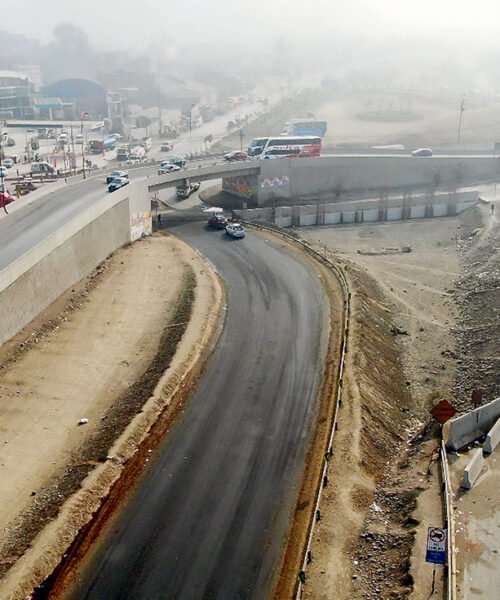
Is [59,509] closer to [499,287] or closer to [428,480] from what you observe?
[428,480]

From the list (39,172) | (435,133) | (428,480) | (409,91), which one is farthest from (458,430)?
(409,91)

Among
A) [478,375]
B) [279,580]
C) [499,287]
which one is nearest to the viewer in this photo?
[279,580]

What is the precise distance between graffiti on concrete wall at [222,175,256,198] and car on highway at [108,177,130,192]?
627 inches

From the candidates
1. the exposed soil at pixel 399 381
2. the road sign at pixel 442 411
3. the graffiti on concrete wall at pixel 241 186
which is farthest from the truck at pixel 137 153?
the road sign at pixel 442 411

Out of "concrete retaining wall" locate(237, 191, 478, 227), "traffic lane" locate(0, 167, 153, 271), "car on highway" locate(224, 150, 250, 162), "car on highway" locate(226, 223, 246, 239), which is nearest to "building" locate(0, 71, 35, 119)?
"car on highway" locate(224, 150, 250, 162)

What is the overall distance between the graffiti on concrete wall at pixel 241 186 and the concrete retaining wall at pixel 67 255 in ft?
50.3

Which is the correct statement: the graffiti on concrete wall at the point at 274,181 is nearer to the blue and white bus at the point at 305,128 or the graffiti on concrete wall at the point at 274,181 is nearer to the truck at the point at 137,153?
the truck at the point at 137,153

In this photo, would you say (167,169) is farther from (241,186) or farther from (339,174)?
(339,174)

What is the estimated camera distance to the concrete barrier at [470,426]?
78.1ft

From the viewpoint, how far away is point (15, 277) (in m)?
32.2

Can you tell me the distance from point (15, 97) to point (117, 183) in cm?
8953

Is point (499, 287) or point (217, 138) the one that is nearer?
point (499, 287)

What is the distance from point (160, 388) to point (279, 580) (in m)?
11.1

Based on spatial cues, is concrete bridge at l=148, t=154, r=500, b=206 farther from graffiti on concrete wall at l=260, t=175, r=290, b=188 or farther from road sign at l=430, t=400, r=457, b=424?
road sign at l=430, t=400, r=457, b=424
